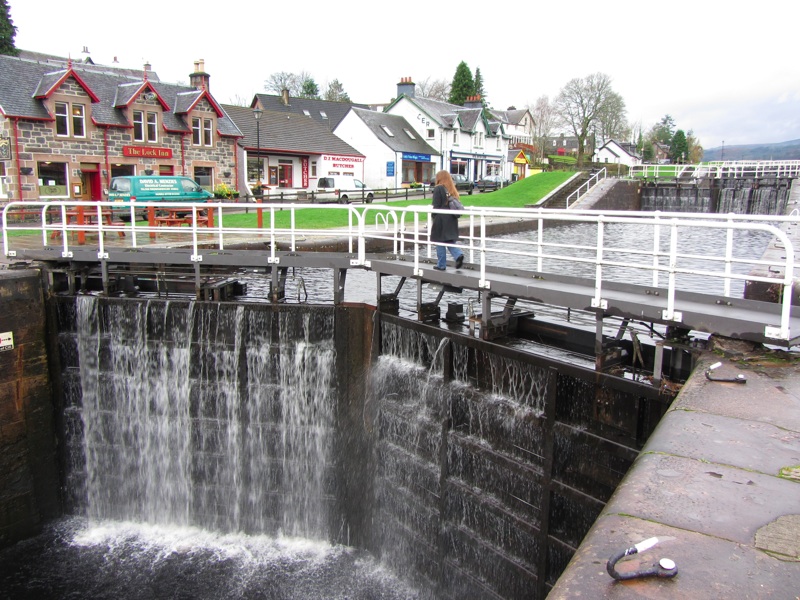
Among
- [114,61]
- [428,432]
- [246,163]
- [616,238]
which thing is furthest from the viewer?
[114,61]

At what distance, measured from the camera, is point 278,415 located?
37.1ft

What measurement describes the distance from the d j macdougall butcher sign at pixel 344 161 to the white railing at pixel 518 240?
19.7 metres

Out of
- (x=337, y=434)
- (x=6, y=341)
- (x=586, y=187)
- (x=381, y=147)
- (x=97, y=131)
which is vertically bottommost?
(x=337, y=434)

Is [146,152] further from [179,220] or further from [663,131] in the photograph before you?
[663,131]

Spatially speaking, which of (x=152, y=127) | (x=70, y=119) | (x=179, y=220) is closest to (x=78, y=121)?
(x=70, y=119)

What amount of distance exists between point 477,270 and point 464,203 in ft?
93.3

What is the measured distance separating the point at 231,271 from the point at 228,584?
654 cm

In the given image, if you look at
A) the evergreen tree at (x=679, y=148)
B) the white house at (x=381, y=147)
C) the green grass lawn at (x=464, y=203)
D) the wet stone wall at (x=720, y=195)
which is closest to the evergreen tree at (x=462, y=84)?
the white house at (x=381, y=147)

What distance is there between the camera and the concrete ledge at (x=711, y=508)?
10.5 feet

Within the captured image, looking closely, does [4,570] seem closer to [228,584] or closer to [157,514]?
[157,514]

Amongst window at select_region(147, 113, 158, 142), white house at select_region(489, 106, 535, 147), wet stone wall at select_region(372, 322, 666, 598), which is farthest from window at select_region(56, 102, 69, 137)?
white house at select_region(489, 106, 535, 147)

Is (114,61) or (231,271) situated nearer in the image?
(231,271)

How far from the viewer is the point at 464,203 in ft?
125

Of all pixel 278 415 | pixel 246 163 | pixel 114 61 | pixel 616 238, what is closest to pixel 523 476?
pixel 278 415
